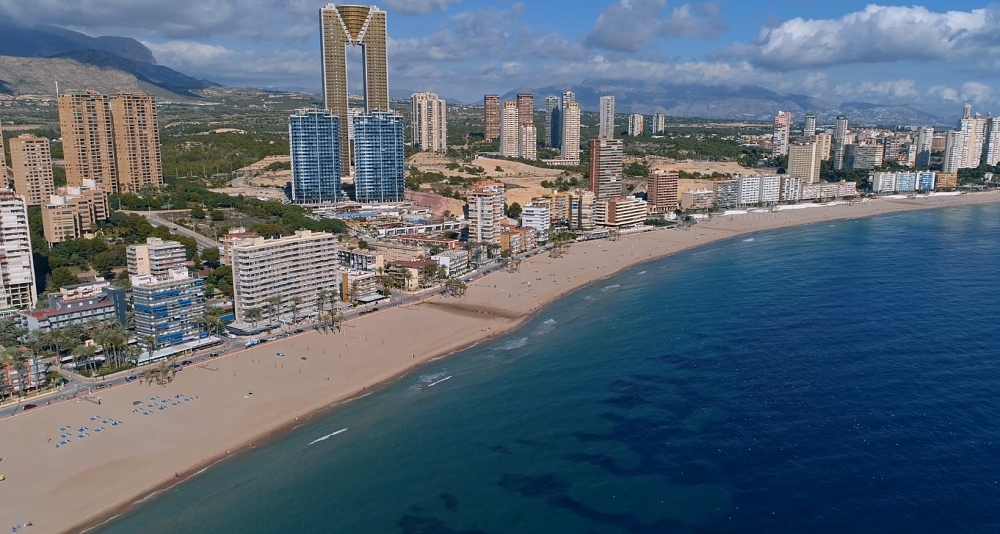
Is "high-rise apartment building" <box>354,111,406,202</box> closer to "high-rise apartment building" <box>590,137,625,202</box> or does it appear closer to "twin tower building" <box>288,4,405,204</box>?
"twin tower building" <box>288,4,405,204</box>

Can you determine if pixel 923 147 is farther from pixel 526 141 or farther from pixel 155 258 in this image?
pixel 155 258

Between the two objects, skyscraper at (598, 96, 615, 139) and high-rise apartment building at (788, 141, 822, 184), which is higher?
skyscraper at (598, 96, 615, 139)

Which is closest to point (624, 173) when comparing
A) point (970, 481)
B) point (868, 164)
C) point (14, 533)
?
point (868, 164)

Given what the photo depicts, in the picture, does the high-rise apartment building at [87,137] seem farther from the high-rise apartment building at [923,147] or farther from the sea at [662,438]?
the high-rise apartment building at [923,147]

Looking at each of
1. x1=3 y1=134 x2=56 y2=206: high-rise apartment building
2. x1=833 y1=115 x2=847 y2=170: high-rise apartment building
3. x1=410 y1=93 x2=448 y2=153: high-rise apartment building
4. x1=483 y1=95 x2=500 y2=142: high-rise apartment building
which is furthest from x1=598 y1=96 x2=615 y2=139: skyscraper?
x1=3 y1=134 x2=56 y2=206: high-rise apartment building

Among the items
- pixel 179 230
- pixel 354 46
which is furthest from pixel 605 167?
pixel 179 230

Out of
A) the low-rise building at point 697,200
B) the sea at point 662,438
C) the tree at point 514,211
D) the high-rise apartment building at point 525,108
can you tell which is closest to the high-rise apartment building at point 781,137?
the high-rise apartment building at point 525,108

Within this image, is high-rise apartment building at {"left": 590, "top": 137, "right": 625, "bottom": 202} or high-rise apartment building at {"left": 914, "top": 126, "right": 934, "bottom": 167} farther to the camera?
high-rise apartment building at {"left": 914, "top": 126, "right": 934, "bottom": 167}
